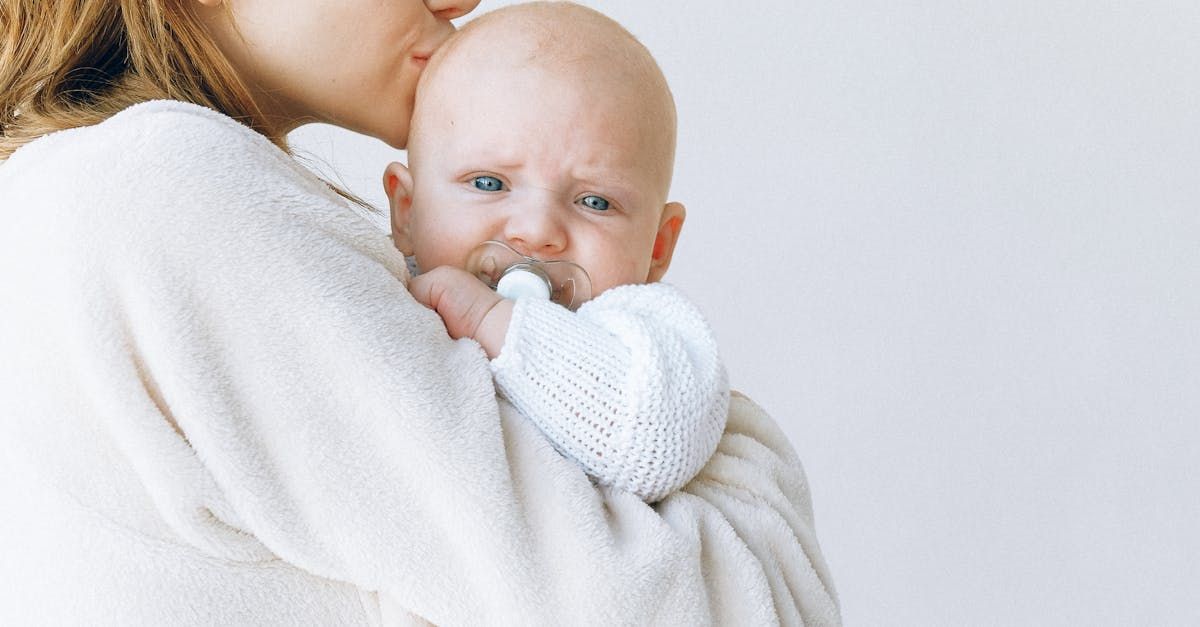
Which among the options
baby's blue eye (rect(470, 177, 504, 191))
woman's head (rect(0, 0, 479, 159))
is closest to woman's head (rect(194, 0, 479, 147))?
woman's head (rect(0, 0, 479, 159))

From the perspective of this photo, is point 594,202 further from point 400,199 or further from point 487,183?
point 400,199

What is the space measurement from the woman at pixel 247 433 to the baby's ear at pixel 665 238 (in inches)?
17.8

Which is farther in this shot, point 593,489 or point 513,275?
point 513,275

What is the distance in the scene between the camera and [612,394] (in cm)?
109

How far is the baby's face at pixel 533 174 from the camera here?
4.25ft

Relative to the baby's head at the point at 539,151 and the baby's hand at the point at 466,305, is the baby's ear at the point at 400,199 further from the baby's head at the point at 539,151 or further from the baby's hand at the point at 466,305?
the baby's hand at the point at 466,305

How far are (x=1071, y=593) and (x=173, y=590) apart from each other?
230 centimetres

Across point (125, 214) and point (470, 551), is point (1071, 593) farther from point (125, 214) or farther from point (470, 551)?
point (125, 214)

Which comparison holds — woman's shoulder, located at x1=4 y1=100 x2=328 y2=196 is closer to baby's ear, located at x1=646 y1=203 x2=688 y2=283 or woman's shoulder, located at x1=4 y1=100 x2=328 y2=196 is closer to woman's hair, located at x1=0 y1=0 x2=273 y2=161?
woman's hair, located at x1=0 y1=0 x2=273 y2=161

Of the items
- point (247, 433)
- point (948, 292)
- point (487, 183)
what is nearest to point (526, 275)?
point (487, 183)

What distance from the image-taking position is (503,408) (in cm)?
108

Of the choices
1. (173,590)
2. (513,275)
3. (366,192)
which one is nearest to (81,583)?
(173,590)

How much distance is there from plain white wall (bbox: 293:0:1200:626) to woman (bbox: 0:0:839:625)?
6.15 feet

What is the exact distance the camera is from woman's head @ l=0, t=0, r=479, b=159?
132 cm
